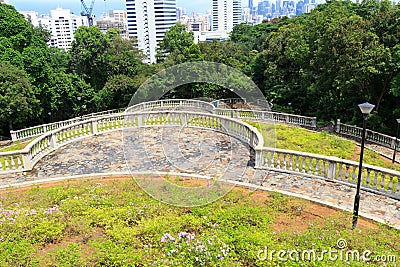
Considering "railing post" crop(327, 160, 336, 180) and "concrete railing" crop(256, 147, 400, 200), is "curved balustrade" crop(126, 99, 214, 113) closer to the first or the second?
"concrete railing" crop(256, 147, 400, 200)

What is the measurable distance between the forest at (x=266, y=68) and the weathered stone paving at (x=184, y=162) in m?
12.2

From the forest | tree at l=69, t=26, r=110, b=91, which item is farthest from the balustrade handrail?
tree at l=69, t=26, r=110, b=91

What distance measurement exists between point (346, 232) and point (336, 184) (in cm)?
325

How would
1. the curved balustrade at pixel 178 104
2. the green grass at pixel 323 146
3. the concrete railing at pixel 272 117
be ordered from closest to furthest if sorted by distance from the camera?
the green grass at pixel 323 146 < the concrete railing at pixel 272 117 < the curved balustrade at pixel 178 104

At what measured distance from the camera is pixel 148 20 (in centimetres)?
13725

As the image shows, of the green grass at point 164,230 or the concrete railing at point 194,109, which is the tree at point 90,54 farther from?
the green grass at point 164,230

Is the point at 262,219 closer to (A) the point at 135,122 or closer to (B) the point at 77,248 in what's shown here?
(B) the point at 77,248

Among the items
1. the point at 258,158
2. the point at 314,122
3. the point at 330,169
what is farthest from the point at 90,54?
the point at 330,169

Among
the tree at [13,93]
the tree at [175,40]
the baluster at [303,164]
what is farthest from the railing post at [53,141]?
the tree at [175,40]

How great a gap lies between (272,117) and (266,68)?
A: 12.1 meters

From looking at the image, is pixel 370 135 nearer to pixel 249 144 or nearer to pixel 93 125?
pixel 249 144

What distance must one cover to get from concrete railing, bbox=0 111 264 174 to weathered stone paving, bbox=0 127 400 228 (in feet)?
1.16

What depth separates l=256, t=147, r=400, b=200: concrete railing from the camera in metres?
9.66

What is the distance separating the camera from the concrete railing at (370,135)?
19.7 m
